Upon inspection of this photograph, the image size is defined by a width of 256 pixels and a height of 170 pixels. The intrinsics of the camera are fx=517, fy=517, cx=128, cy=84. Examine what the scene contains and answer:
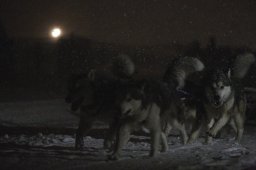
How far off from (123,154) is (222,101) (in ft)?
7.66

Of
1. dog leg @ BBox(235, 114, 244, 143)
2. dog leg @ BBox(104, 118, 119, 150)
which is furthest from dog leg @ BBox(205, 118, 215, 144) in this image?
dog leg @ BBox(104, 118, 119, 150)

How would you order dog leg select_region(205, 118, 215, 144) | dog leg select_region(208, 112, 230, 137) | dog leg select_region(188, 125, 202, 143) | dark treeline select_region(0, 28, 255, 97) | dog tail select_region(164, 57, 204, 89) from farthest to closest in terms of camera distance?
dark treeline select_region(0, 28, 255, 97) → dog tail select_region(164, 57, 204, 89) → dog leg select_region(188, 125, 202, 143) → dog leg select_region(205, 118, 215, 144) → dog leg select_region(208, 112, 230, 137)

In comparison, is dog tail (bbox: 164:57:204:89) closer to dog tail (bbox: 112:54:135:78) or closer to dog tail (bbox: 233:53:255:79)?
dog tail (bbox: 233:53:255:79)

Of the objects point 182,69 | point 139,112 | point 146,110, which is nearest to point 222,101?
point 182,69

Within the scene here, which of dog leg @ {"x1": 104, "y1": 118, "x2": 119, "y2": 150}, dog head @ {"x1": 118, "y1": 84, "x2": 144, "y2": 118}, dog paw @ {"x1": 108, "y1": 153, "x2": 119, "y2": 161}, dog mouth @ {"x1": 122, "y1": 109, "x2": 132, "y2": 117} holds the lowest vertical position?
dog paw @ {"x1": 108, "y1": 153, "x2": 119, "y2": 161}

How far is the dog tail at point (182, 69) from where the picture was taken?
10789mm

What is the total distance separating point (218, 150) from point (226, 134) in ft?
8.28

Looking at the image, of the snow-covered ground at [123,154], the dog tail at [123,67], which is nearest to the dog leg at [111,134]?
the snow-covered ground at [123,154]

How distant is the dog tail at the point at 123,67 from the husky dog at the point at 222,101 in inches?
60.4

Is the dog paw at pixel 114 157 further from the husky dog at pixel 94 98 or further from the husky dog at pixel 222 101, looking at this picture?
the husky dog at pixel 222 101

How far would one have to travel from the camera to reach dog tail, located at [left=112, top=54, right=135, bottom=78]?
10158 millimetres

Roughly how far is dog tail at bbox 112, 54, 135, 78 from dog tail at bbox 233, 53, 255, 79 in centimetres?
235

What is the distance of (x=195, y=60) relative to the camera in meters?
11.1

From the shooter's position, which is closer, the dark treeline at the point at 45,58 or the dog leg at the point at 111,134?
the dog leg at the point at 111,134
